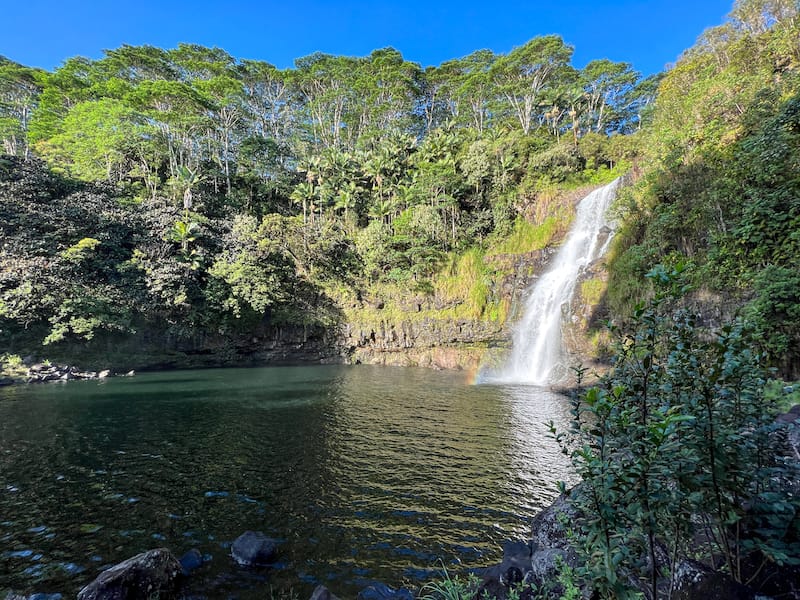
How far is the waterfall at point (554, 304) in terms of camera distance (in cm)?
2419

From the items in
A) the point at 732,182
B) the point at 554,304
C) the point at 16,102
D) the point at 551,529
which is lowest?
the point at 551,529

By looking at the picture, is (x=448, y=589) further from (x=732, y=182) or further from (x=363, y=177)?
(x=363, y=177)

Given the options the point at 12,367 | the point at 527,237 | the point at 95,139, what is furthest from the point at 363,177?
the point at 12,367

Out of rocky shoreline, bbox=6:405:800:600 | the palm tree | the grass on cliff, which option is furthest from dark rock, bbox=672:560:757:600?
the palm tree

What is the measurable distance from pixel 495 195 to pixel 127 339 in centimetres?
3460

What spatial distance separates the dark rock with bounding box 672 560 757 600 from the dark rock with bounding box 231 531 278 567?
5.88 metres

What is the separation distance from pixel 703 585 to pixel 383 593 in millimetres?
4341

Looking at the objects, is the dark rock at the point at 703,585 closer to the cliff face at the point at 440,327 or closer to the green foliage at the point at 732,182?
the green foliage at the point at 732,182

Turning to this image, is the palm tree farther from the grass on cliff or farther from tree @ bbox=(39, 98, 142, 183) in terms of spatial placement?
the grass on cliff

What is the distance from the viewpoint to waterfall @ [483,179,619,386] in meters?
24.2

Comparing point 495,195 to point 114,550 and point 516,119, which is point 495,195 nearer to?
point 516,119

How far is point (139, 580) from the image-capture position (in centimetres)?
529

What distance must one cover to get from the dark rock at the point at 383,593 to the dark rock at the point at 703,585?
3.67 meters

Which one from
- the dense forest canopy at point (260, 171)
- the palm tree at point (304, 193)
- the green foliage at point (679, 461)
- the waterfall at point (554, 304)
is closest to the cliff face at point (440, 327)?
the waterfall at point (554, 304)
